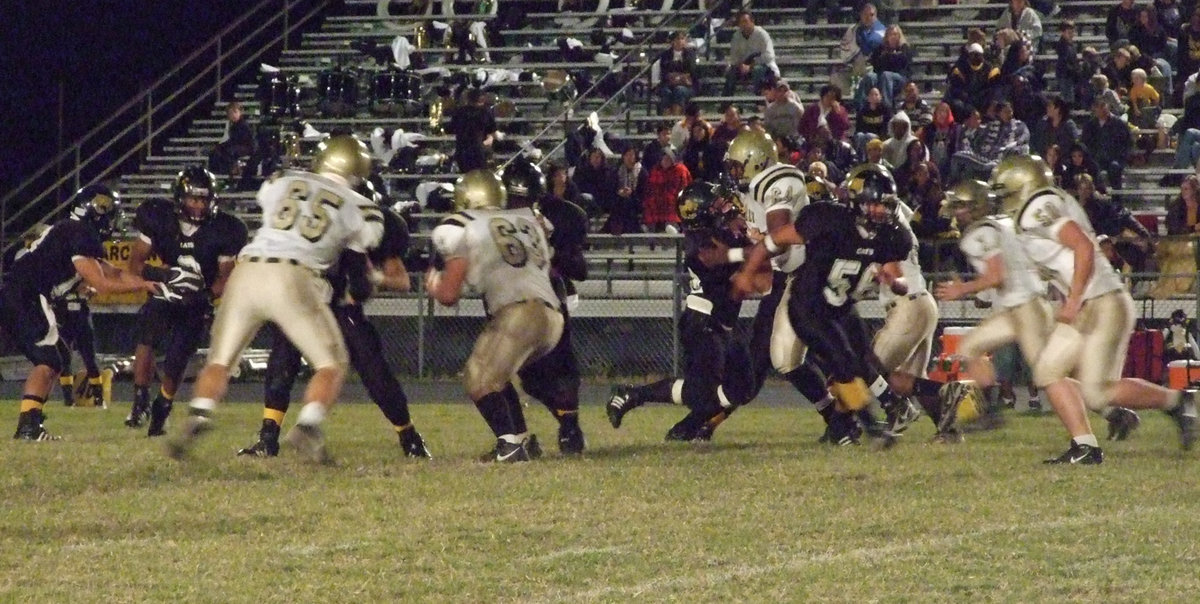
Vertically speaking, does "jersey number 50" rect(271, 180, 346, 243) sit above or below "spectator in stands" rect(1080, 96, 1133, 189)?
above

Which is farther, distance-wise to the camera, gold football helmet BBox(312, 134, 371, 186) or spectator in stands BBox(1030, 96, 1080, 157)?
spectator in stands BBox(1030, 96, 1080, 157)

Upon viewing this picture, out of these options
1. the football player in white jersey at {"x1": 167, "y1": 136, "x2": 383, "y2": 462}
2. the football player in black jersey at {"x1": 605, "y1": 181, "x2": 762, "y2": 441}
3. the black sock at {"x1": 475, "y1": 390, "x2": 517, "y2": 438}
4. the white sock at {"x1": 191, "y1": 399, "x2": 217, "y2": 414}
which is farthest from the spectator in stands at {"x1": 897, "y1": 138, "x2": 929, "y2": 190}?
the white sock at {"x1": 191, "y1": 399, "x2": 217, "y2": 414}

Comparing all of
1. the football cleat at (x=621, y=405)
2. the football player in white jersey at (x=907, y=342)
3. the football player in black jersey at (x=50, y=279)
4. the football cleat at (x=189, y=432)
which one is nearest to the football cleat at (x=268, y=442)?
the football cleat at (x=189, y=432)

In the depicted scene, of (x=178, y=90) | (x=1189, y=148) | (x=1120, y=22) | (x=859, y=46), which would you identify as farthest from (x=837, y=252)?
(x=178, y=90)

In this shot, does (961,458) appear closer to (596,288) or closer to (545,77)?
(596,288)

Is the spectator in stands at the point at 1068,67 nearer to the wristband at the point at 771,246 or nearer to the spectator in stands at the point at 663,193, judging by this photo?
the spectator in stands at the point at 663,193

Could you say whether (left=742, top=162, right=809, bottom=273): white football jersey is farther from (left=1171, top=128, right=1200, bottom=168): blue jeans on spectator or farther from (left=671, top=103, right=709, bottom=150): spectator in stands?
(left=671, top=103, right=709, bottom=150): spectator in stands

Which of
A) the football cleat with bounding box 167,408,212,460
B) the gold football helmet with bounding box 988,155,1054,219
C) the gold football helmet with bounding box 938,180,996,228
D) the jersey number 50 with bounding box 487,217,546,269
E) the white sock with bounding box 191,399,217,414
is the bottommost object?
the football cleat with bounding box 167,408,212,460

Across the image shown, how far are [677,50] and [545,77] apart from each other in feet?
5.67

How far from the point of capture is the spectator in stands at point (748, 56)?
20.0 meters

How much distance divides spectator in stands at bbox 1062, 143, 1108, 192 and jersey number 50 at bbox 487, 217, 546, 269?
8.04 metres

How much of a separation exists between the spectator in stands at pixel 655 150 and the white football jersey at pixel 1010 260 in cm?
899

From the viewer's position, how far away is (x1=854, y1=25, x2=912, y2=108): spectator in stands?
61.2ft

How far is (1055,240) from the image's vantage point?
8.89 metres
